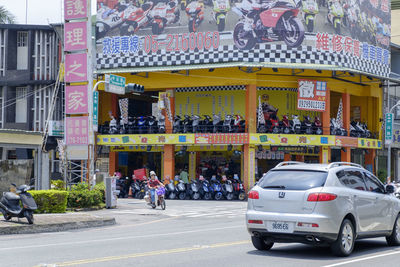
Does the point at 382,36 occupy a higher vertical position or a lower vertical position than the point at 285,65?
higher

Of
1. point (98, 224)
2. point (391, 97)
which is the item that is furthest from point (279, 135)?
point (98, 224)

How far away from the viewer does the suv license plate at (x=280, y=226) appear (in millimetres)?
11243

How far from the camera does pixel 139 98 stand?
47.7m

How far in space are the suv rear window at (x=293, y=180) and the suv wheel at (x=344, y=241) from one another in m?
0.88

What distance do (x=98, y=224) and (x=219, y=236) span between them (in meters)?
5.09

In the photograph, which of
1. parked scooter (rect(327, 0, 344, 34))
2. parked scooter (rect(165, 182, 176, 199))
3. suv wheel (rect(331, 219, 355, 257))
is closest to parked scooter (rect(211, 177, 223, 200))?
parked scooter (rect(165, 182, 176, 199))

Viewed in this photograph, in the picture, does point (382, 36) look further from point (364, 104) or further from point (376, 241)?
point (376, 241)

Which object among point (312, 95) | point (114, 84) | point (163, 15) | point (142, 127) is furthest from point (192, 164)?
point (114, 84)

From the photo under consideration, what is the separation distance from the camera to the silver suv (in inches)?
438

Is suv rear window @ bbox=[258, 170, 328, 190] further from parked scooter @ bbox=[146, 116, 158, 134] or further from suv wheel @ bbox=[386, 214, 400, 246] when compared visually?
parked scooter @ bbox=[146, 116, 158, 134]

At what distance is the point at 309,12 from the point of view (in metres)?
40.0

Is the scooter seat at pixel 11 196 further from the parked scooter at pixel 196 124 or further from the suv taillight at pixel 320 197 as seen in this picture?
the parked scooter at pixel 196 124

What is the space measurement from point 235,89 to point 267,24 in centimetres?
532

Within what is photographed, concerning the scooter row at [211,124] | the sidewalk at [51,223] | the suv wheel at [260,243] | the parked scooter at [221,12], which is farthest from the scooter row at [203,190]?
the suv wheel at [260,243]
